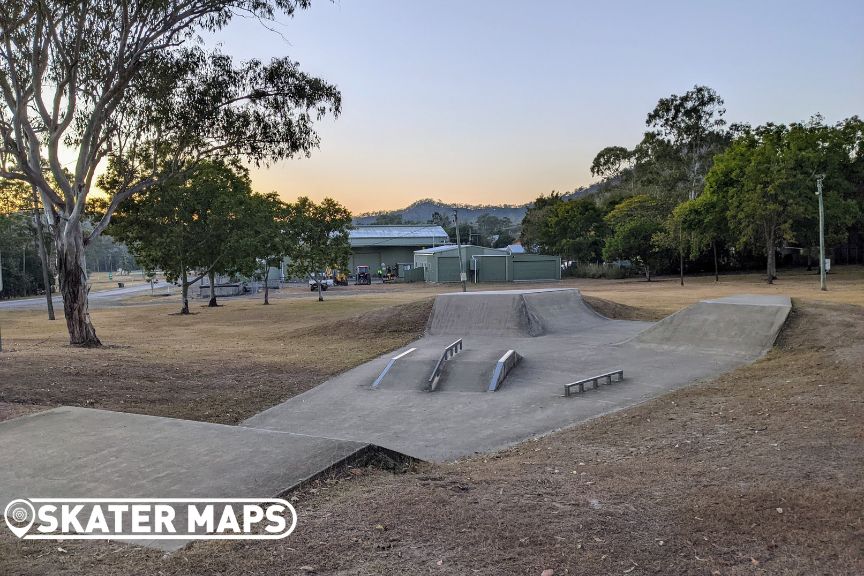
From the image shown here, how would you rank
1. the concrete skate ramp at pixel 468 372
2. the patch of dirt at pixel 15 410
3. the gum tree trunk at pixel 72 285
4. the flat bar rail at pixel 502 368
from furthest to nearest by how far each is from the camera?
the gum tree trunk at pixel 72 285 < the concrete skate ramp at pixel 468 372 < the flat bar rail at pixel 502 368 < the patch of dirt at pixel 15 410

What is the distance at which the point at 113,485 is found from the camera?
5230 mm

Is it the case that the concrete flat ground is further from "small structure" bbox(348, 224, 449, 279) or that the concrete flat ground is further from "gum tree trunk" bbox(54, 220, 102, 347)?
"small structure" bbox(348, 224, 449, 279)

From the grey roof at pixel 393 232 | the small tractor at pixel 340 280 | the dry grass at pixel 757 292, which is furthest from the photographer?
the grey roof at pixel 393 232

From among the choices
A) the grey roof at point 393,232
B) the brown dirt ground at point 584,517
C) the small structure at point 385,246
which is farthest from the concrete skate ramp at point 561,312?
the grey roof at point 393,232

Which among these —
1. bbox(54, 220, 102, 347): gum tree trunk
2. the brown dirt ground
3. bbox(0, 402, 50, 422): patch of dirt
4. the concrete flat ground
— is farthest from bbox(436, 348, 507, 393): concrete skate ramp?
bbox(54, 220, 102, 347): gum tree trunk

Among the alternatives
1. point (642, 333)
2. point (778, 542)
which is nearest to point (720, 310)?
point (642, 333)

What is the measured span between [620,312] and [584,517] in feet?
67.5

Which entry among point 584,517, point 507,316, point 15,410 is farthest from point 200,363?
point 584,517

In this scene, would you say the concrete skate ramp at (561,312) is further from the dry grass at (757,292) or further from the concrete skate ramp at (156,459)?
the concrete skate ramp at (156,459)

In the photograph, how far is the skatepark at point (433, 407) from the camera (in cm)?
549

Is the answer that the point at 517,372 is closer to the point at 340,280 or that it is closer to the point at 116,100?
the point at 116,100

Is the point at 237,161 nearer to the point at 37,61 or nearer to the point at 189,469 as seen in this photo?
the point at 37,61

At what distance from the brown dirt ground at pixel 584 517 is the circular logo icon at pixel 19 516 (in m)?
0.24

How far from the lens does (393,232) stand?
87.6 metres
